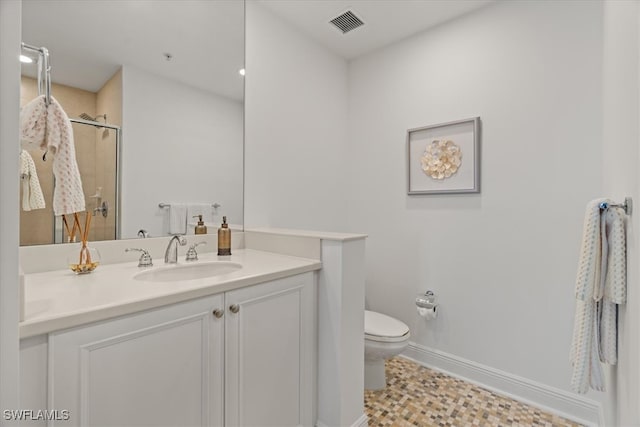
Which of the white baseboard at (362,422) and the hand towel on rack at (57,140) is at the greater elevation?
the hand towel on rack at (57,140)

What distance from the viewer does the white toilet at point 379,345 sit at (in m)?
1.78

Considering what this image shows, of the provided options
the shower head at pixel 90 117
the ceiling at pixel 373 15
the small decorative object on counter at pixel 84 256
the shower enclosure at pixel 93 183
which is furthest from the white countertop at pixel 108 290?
the ceiling at pixel 373 15

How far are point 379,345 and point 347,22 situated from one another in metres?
2.21

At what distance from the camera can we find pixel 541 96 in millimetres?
1737

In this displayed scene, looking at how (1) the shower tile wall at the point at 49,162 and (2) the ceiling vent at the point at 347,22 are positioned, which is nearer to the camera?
(1) the shower tile wall at the point at 49,162

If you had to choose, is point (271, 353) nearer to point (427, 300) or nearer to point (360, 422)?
point (360, 422)

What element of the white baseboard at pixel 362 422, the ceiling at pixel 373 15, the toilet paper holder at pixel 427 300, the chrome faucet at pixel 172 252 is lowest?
the white baseboard at pixel 362 422

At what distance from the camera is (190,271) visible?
1.45m

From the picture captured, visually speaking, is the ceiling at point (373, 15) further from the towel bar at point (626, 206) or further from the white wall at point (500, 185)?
the towel bar at point (626, 206)

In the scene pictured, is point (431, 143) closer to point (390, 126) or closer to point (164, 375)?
point (390, 126)

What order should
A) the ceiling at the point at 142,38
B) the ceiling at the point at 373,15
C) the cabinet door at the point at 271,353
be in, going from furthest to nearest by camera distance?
the ceiling at the point at 373,15 → the ceiling at the point at 142,38 → the cabinet door at the point at 271,353

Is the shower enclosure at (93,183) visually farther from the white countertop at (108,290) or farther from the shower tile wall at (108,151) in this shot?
the white countertop at (108,290)

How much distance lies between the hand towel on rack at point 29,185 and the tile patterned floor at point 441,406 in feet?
6.18

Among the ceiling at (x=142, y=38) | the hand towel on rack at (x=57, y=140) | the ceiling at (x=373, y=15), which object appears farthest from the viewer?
the ceiling at (x=373, y=15)
